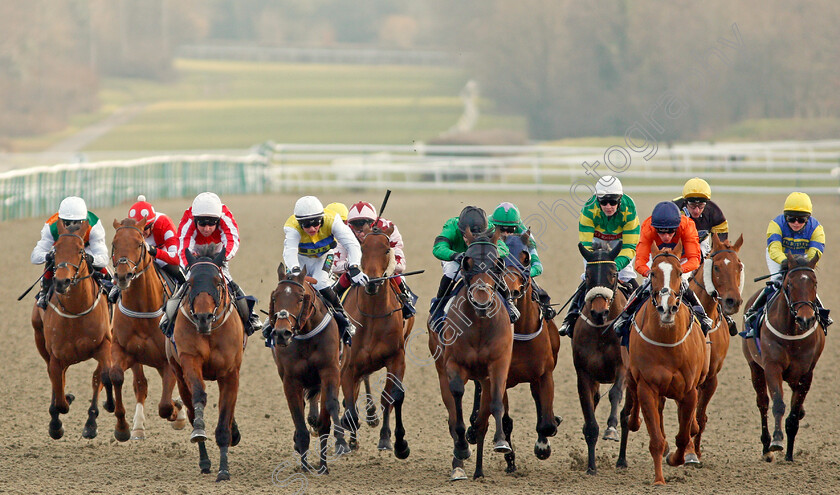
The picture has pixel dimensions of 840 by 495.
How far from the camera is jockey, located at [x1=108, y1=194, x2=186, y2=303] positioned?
9.02 m

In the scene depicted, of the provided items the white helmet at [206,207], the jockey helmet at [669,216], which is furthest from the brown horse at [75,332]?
the jockey helmet at [669,216]

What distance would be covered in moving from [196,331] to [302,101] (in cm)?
4976

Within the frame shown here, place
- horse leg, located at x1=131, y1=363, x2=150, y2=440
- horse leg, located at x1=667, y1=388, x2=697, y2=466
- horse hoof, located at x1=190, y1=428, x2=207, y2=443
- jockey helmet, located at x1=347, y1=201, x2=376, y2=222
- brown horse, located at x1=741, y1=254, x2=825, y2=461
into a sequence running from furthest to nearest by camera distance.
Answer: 1. jockey helmet, located at x1=347, y1=201, x2=376, y2=222
2. horse leg, located at x1=131, y1=363, x2=150, y2=440
3. brown horse, located at x1=741, y1=254, x2=825, y2=461
4. horse leg, located at x1=667, y1=388, x2=697, y2=466
5. horse hoof, located at x1=190, y1=428, x2=207, y2=443

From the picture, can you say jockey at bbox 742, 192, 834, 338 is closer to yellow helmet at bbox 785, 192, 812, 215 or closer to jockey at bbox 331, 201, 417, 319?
yellow helmet at bbox 785, 192, 812, 215

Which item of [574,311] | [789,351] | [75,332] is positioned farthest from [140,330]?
[789,351]

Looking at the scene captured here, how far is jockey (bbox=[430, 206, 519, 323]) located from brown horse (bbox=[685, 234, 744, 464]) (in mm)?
1628

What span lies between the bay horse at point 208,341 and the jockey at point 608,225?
8.83ft

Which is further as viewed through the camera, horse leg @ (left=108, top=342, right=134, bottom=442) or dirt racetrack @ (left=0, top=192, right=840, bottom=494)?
horse leg @ (left=108, top=342, right=134, bottom=442)

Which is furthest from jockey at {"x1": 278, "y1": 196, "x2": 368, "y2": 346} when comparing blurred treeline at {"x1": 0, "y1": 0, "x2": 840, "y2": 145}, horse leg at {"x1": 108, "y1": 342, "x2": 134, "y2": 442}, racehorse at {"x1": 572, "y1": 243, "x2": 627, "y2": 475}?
blurred treeline at {"x1": 0, "y1": 0, "x2": 840, "y2": 145}

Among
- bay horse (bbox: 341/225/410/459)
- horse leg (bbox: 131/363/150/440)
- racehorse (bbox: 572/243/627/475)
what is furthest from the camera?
horse leg (bbox: 131/363/150/440)

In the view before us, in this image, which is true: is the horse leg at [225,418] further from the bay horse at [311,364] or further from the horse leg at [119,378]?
the horse leg at [119,378]

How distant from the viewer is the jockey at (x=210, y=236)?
804 centimetres

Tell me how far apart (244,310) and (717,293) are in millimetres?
3675

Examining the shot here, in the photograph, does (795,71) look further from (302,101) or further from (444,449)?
(302,101)
